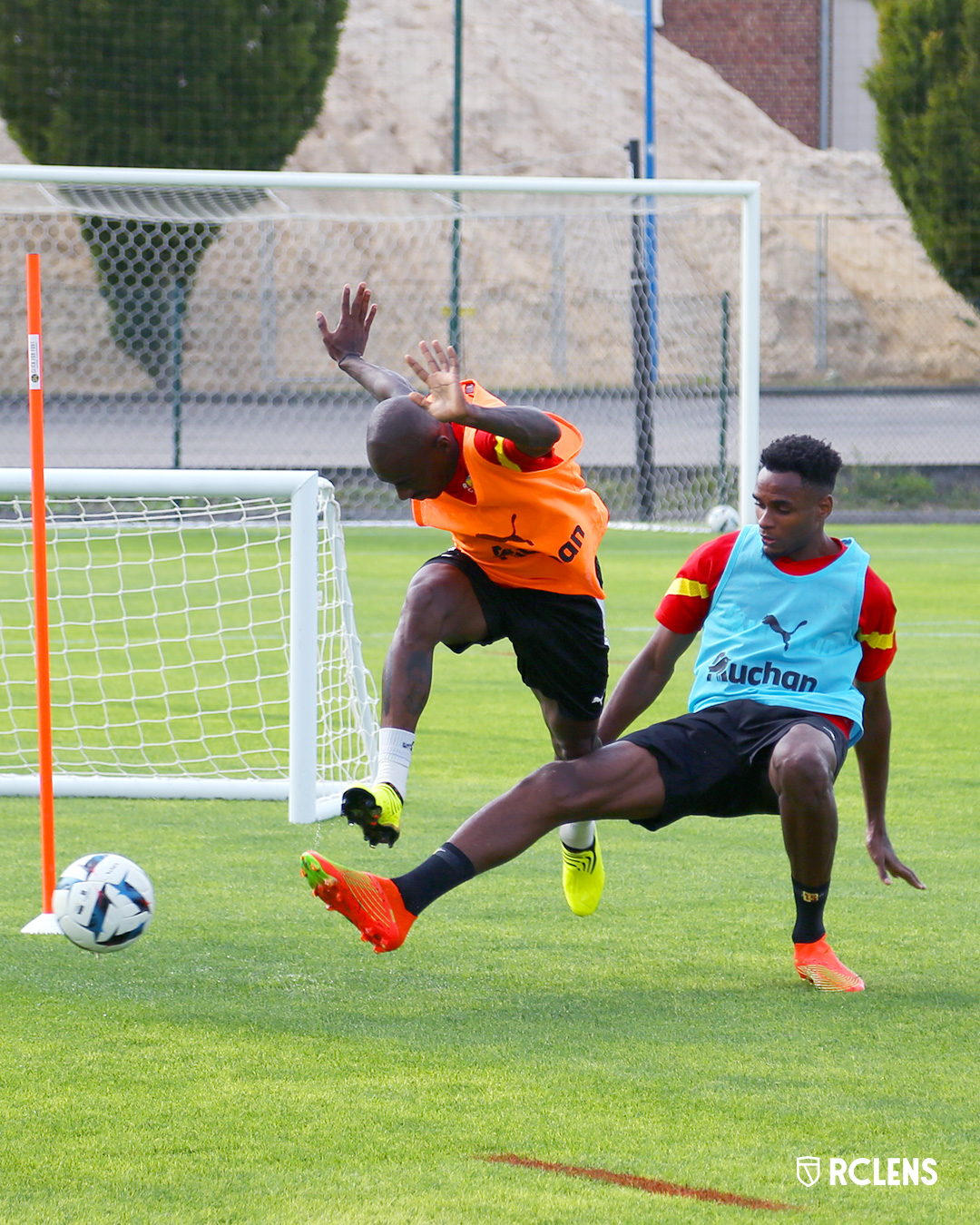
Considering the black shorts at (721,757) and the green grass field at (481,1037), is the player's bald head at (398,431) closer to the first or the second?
the black shorts at (721,757)

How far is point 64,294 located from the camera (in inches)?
1108

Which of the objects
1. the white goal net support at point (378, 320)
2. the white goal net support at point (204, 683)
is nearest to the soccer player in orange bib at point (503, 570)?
the white goal net support at point (204, 683)

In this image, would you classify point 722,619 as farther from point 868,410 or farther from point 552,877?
point 868,410

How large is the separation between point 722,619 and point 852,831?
1.94m

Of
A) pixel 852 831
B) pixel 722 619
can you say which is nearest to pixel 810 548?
pixel 722 619

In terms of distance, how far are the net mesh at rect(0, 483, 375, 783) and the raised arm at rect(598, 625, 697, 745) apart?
6.84 ft

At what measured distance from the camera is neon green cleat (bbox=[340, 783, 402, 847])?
4047 millimetres

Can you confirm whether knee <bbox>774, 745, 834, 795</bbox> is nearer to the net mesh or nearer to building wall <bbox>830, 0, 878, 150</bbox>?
the net mesh

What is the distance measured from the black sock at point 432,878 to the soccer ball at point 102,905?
→ 689mm

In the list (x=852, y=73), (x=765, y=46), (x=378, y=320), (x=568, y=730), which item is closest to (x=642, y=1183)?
(x=568, y=730)

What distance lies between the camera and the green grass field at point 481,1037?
2953 mm

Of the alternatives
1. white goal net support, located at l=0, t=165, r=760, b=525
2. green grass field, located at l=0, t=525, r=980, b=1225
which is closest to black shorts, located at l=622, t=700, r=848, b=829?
green grass field, located at l=0, t=525, r=980, b=1225

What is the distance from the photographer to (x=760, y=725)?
4254 mm

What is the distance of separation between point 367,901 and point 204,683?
570 cm
